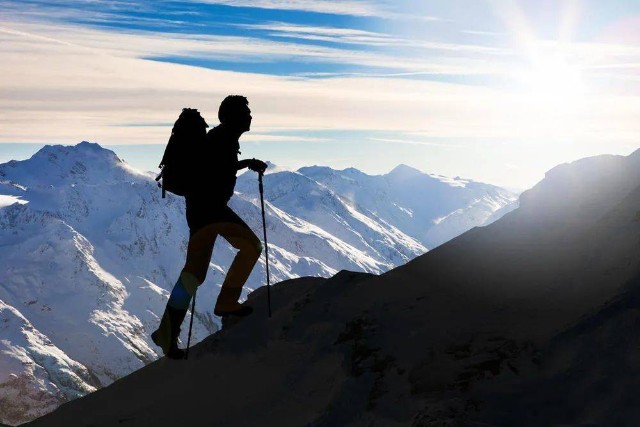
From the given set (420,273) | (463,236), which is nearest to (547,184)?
(463,236)

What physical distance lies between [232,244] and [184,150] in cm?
150

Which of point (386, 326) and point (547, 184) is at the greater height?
point (547, 184)

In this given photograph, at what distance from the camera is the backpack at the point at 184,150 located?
9.74m

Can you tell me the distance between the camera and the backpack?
9.74 m

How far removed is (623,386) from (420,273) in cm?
730

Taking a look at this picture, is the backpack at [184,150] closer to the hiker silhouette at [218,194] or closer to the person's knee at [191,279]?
the hiker silhouette at [218,194]

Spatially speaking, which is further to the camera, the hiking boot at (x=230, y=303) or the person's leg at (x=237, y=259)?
the hiking boot at (x=230, y=303)

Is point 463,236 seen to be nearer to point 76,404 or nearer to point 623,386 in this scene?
point 623,386

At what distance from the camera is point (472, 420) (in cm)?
1041

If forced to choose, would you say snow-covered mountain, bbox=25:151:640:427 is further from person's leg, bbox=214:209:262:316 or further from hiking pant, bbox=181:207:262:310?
hiking pant, bbox=181:207:262:310

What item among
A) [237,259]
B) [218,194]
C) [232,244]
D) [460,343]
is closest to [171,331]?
[237,259]

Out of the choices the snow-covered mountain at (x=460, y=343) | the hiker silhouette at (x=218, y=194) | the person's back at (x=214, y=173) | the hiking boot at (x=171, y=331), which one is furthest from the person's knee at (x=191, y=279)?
the snow-covered mountain at (x=460, y=343)

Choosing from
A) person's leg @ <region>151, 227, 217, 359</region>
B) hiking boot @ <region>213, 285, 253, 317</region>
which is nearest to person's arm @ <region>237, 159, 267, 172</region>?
person's leg @ <region>151, 227, 217, 359</region>

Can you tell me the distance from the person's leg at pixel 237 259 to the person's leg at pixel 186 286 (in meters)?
0.27
